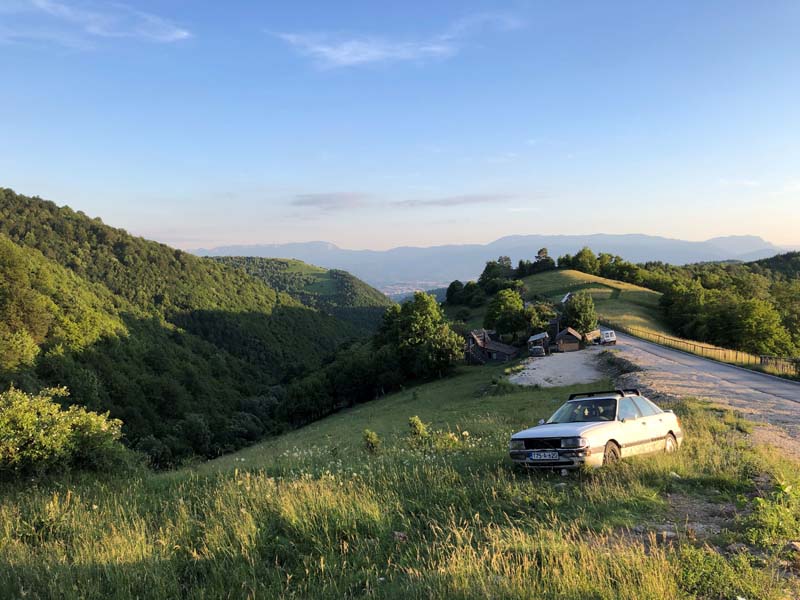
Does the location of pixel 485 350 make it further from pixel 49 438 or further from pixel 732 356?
pixel 49 438

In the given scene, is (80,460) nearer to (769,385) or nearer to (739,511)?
(739,511)

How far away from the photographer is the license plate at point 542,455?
830 centimetres

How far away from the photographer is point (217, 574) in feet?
15.1

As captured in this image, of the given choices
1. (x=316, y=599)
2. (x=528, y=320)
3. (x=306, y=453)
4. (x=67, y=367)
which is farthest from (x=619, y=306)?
(x=67, y=367)

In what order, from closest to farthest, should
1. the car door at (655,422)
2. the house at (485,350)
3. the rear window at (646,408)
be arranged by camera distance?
the car door at (655,422), the rear window at (646,408), the house at (485,350)

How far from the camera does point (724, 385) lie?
2688 cm

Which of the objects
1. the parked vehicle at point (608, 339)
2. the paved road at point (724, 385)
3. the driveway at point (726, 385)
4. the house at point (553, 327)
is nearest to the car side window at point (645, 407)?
the driveway at point (726, 385)

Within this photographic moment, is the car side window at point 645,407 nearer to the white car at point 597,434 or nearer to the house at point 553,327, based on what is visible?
the white car at point 597,434

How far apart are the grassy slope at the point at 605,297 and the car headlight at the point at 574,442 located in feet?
204

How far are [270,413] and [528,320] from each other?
51.1 m

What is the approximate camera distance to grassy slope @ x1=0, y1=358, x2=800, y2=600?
4113 mm

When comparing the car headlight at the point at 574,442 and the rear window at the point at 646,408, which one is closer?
the car headlight at the point at 574,442

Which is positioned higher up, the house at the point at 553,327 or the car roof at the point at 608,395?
the car roof at the point at 608,395

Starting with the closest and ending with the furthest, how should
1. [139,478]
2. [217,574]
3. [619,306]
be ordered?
1. [217,574]
2. [139,478]
3. [619,306]
